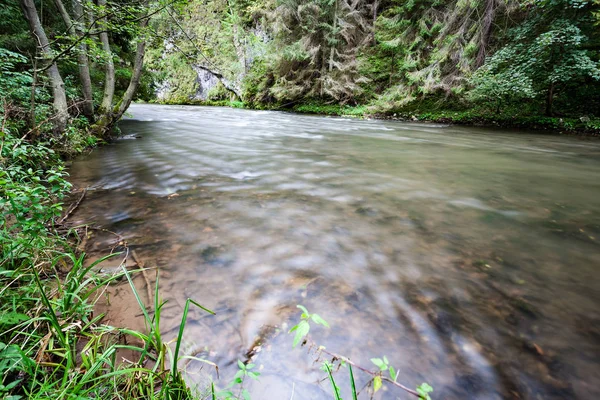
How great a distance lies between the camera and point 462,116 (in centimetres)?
1297

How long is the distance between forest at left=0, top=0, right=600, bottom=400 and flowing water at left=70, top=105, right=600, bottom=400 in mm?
Result: 165

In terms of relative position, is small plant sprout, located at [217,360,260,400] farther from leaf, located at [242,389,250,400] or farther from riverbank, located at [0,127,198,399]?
riverbank, located at [0,127,198,399]

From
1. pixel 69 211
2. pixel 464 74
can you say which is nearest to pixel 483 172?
pixel 69 211

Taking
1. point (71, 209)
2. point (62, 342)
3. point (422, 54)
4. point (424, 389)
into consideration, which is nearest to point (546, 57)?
point (422, 54)

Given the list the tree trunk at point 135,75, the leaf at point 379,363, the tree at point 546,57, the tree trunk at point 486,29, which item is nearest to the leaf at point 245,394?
the leaf at point 379,363

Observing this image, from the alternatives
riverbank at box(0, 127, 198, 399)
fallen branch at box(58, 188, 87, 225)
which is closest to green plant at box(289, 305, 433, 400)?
riverbank at box(0, 127, 198, 399)

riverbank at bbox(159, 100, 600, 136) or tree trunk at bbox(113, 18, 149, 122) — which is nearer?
tree trunk at bbox(113, 18, 149, 122)

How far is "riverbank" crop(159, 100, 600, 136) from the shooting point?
10133mm

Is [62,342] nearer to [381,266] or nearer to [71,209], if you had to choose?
[381,266]

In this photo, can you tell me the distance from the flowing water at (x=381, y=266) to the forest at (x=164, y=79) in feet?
0.54

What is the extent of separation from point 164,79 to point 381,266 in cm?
1606

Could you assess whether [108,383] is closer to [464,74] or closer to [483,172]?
[483,172]

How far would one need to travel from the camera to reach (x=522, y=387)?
51.2 inches

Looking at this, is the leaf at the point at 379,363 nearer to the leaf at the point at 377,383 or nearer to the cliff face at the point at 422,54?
the leaf at the point at 377,383
